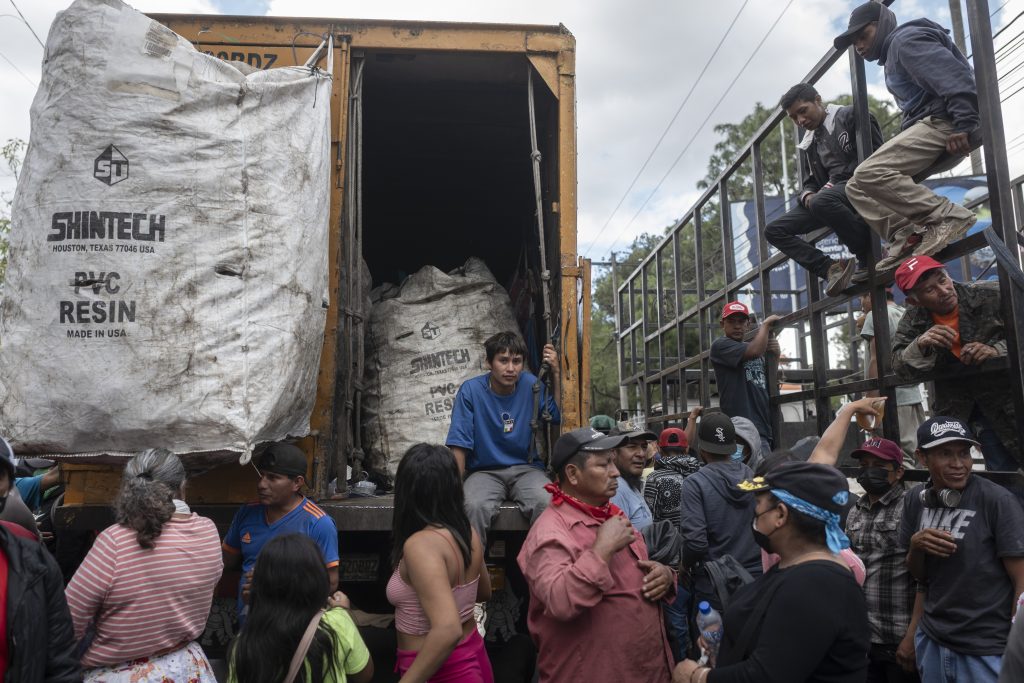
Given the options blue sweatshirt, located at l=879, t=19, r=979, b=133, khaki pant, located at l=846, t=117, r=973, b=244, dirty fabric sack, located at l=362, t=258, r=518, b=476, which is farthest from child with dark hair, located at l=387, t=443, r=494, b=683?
blue sweatshirt, located at l=879, t=19, r=979, b=133

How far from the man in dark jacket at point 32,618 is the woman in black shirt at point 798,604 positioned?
1.55 meters

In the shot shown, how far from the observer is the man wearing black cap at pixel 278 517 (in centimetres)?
286

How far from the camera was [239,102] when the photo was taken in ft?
9.86

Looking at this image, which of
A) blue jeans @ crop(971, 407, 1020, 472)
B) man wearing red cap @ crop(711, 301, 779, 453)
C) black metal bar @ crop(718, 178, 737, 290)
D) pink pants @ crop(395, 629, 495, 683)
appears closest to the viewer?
pink pants @ crop(395, 629, 495, 683)

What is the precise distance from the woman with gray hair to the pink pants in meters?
0.57

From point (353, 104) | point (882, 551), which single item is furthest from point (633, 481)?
point (353, 104)

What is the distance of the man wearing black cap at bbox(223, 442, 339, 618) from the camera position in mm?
2861

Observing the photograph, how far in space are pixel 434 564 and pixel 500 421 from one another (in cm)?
141

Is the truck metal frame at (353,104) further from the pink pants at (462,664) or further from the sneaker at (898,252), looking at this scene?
the sneaker at (898,252)

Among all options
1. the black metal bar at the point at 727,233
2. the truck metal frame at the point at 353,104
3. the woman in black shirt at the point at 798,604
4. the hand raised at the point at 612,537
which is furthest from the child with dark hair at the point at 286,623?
the black metal bar at the point at 727,233

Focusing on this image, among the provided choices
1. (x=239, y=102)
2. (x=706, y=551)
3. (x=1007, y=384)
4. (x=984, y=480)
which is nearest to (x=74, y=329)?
(x=239, y=102)

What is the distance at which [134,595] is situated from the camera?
2236 mm

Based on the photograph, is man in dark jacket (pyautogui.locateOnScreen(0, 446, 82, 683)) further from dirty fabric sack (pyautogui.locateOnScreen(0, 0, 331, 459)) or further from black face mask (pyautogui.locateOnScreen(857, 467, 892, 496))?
black face mask (pyautogui.locateOnScreen(857, 467, 892, 496))

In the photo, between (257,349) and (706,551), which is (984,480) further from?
(257,349)
